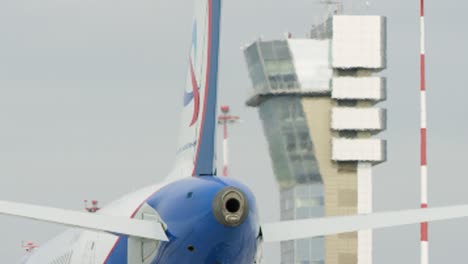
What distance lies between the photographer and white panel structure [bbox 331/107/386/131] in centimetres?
16725

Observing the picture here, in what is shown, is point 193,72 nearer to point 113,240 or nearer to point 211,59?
point 211,59

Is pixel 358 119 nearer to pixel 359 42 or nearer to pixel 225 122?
pixel 359 42

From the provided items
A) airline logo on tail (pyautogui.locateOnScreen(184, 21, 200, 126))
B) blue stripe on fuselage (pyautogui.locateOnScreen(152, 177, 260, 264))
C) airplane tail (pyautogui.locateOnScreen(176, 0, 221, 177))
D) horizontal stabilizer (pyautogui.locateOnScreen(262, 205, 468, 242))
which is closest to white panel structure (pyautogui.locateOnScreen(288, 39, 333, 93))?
airline logo on tail (pyautogui.locateOnScreen(184, 21, 200, 126))

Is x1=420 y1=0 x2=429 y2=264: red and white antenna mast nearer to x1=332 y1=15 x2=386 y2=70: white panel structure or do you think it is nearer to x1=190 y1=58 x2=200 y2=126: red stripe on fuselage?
x1=190 y1=58 x2=200 y2=126: red stripe on fuselage

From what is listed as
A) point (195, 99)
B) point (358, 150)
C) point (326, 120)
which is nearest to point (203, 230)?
point (195, 99)

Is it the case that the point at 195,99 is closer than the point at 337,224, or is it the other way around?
the point at 337,224

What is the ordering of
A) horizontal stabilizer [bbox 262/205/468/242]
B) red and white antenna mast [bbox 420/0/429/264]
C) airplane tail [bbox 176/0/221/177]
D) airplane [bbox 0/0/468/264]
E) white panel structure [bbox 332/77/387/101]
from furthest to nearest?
white panel structure [bbox 332/77/387/101] → red and white antenna mast [bbox 420/0/429/264] → airplane tail [bbox 176/0/221/177] → horizontal stabilizer [bbox 262/205/468/242] → airplane [bbox 0/0/468/264]

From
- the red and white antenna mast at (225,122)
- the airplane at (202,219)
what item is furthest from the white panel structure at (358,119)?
the airplane at (202,219)

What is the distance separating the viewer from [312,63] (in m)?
178

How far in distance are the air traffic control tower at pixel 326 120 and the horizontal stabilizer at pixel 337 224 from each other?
133328 mm

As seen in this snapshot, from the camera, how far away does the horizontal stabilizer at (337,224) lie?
32.5 meters

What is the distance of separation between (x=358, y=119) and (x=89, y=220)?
5396 inches

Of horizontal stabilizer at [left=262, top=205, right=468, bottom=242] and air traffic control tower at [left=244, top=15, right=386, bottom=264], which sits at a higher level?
horizontal stabilizer at [left=262, top=205, right=468, bottom=242]

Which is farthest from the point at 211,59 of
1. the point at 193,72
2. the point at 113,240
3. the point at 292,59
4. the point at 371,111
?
the point at 292,59
